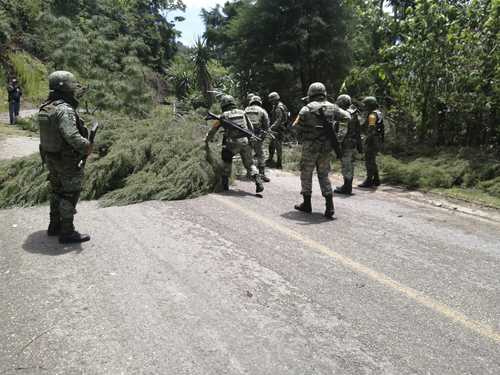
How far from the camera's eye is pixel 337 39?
15578mm

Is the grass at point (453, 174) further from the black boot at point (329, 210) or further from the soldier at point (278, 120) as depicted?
the black boot at point (329, 210)

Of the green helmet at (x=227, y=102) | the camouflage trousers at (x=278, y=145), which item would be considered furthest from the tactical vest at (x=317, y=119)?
the camouflage trousers at (x=278, y=145)

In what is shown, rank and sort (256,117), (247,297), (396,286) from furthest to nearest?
(256,117)
(396,286)
(247,297)

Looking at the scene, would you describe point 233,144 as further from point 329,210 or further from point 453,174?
point 453,174

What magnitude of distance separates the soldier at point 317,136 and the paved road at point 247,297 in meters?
0.55

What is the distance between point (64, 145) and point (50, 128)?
9.4 inches

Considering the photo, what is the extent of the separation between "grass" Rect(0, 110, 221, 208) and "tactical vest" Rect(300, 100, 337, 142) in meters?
2.14

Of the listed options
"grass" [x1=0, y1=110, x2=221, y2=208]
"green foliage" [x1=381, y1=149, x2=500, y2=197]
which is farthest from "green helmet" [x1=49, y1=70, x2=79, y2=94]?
"green foliage" [x1=381, y1=149, x2=500, y2=197]

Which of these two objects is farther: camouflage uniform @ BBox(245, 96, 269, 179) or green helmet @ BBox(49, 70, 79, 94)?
camouflage uniform @ BBox(245, 96, 269, 179)

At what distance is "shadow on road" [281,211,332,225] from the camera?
20.0 feet

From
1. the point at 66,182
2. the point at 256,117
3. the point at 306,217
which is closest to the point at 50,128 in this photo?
the point at 66,182

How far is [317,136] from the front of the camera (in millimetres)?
6391

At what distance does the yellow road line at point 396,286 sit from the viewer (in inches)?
130

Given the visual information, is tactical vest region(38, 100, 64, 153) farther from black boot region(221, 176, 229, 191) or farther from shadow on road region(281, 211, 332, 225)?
black boot region(221, 176, 229, 191)
